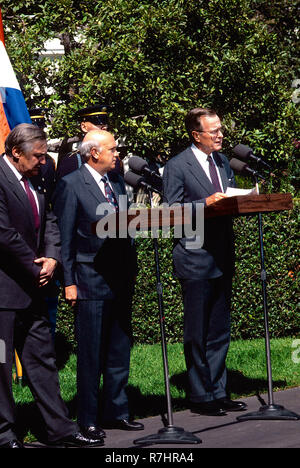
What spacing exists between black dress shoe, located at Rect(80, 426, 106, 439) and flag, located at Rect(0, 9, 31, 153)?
2982mm

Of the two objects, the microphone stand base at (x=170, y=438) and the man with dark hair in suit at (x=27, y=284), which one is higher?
the man with dark hair in suit at (x=27, y=284)

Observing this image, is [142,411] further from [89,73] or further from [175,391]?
[89,73]

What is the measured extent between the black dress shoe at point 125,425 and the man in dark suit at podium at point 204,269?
2.11ft

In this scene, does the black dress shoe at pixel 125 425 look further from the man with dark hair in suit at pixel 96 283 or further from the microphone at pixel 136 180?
the microphone at pixel 136 180

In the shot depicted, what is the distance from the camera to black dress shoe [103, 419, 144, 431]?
6.49m

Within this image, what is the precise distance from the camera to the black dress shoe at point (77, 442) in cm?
593

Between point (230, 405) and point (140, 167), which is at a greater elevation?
point (140, 167)

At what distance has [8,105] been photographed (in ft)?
26.6

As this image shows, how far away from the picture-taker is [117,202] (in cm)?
662

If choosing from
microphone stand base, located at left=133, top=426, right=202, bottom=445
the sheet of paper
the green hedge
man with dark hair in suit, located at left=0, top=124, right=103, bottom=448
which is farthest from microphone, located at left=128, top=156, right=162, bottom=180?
the green hedge

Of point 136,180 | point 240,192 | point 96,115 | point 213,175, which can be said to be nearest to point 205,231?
point 213,175

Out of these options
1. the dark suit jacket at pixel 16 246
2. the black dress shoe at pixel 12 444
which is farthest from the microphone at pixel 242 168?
the black dress shoe at pixel 12 444

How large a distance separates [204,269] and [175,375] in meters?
1.83

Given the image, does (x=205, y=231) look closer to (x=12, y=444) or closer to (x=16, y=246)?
(x=16, y=246)
